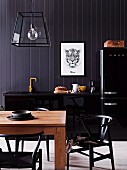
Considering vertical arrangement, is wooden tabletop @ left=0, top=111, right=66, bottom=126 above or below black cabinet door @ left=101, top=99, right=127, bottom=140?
above

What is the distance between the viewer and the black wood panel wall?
6.83m

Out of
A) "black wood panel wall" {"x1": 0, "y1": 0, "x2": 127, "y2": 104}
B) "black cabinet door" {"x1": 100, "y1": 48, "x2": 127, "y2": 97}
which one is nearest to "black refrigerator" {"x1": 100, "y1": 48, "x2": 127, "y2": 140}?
"black cabinet door" {"x1": 100, "y1": 48, "x2": 127, "y2": 97}

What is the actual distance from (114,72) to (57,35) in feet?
4.61

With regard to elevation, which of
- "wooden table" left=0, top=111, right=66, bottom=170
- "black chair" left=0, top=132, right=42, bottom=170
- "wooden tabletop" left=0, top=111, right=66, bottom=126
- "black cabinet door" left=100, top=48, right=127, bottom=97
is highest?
"black cabinet door" left=100, top=48, right=127, bottom=97

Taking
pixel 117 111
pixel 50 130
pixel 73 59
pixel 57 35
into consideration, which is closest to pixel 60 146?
pixel 50 130

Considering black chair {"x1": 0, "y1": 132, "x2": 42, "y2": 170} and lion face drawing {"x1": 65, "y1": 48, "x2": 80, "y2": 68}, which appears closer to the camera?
black chair {"x1": 0, "y1": 132, "x2": 42, "y2": 170}

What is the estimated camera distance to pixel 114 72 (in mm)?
6273

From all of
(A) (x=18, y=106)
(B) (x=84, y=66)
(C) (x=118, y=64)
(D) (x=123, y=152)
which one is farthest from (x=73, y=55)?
(D) (x=123, y=152)

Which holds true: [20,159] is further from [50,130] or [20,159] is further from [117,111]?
[117,111]

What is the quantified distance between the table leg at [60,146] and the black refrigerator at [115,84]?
257cm

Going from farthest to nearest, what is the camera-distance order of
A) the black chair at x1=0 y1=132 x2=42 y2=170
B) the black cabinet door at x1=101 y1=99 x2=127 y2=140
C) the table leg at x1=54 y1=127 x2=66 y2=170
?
the black cabinet door at x1=101 y1=99 x2=127 y2=140, the table leg at x1=54 y1=127 x2=66 y2=170, the black chair at x1=0 y1=132 x2=42 y2=170

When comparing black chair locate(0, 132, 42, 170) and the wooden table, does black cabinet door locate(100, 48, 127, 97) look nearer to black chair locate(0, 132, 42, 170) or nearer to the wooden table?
the wooden table

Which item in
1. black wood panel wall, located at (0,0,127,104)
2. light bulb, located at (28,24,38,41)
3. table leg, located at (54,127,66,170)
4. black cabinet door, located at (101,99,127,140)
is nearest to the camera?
table leg, located at (54,127,66,170)

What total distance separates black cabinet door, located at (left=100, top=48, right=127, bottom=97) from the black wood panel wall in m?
0.61
